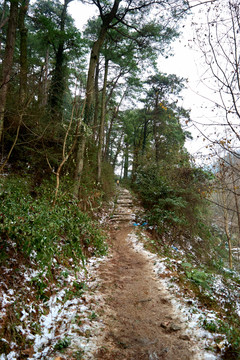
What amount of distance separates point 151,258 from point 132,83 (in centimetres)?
1392

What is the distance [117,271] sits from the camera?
479cm

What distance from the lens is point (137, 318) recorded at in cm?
309

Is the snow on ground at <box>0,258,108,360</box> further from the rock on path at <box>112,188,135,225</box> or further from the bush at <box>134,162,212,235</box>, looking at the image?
the bush at <box>134,162,212,235</box>

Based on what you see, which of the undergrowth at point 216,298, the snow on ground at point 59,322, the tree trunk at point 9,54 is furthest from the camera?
the tree trunk at point 9,54

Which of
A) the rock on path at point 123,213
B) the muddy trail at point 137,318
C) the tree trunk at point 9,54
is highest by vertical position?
the tree trunk at point 9,54

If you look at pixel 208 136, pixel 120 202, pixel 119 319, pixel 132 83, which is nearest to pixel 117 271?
pixel 119 319

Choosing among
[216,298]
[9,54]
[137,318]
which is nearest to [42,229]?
[137,318]

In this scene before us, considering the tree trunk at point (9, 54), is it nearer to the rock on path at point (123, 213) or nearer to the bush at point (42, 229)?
the bush at point (42, 229)

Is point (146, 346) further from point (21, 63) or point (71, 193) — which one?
point (21, 63)

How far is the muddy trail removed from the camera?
7.91ft

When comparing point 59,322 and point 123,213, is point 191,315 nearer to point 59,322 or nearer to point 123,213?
point 59,322

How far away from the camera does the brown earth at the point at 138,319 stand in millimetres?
2406

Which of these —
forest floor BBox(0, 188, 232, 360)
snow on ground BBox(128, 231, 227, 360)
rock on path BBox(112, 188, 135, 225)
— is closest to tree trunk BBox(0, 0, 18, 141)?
forest floor BBox(0, 188, 232, 360)

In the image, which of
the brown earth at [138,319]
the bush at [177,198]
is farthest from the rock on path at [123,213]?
the brown earth at [138,319]
